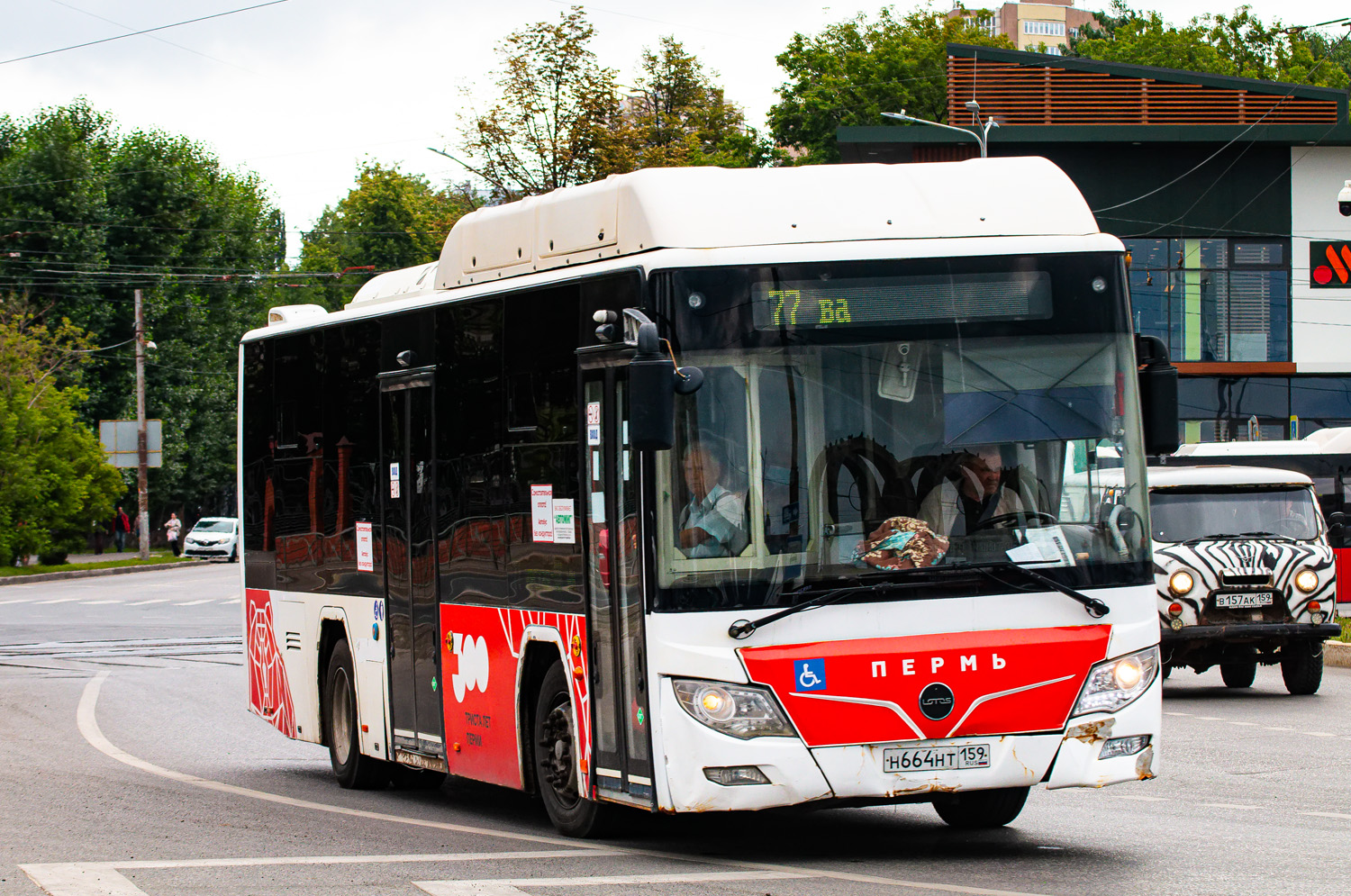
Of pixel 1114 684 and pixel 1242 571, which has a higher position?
pixel 1114 684

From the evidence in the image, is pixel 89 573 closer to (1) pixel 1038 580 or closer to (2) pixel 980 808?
(2) pixel 980 808

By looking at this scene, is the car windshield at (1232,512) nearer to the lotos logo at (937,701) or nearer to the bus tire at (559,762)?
the bus tire at (559,762)

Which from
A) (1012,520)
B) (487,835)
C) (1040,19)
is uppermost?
(1040,19)

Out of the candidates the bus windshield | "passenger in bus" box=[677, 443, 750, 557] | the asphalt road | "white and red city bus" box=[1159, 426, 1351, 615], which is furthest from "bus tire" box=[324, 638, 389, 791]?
"white and red city bus" box=[1159, 426, 1351, 615]

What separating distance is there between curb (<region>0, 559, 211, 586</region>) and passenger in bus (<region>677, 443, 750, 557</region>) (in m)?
41.3

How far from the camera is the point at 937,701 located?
8.21 meters

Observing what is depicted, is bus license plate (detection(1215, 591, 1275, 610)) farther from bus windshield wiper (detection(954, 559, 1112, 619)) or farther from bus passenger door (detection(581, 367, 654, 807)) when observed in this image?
bus passenger door (detection(581, 367, 654, 807))

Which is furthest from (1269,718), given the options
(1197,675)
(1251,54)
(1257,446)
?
(1251,54)

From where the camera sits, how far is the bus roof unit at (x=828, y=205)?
8.57m

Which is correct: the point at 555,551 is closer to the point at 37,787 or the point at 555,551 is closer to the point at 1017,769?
the point at 1017,769

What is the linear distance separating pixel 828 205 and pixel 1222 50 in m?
76.5

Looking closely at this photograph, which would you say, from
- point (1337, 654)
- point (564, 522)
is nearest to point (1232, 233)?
point (1337, 654)

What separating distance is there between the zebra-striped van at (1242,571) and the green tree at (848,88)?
50.7m

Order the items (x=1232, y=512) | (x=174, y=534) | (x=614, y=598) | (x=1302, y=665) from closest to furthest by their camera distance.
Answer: (x=614, y=598)
(x=1302, y=665)
(x=1232, y=512)
(x=174, y=534)
